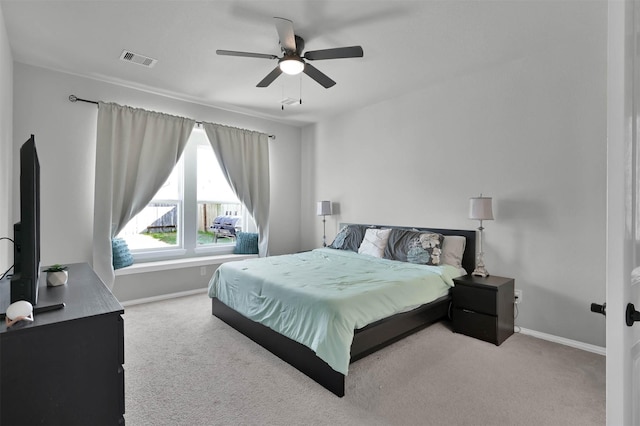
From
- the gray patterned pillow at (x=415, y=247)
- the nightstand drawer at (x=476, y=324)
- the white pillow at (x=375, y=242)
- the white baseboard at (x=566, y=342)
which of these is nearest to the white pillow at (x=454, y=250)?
the gray patterned pillow at (x=415, y=247)

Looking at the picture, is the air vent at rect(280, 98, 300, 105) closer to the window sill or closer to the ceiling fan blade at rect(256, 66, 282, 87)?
the ceiling fan blade at rect(256, 66, 282, 87)

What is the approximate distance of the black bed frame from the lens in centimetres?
227

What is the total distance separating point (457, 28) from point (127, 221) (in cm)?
413

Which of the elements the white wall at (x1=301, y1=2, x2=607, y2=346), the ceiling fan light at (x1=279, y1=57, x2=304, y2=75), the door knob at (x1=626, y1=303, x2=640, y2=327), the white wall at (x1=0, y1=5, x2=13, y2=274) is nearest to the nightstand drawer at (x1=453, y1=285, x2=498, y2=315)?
the white wall at (x1=301, y1=2, x2=607, y2=346)

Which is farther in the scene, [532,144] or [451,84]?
[451,84]

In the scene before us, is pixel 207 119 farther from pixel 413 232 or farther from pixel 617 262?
pixel 617 262

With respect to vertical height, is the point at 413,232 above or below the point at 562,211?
below

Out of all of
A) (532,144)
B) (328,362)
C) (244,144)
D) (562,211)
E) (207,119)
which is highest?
(207,119)

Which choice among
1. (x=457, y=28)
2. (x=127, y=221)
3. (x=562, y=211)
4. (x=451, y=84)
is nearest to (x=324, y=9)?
(x=457, y=28)

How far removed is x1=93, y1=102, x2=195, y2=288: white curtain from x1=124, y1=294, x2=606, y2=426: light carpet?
1372mm

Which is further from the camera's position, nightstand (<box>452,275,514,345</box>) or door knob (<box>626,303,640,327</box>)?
nightstand (<box>452,275,514,345</box>)

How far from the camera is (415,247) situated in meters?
3.63

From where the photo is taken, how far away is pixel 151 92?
4164 millimetres

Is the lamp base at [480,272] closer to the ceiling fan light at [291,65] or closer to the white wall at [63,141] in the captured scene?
the ceiling fan light at [291,65]
